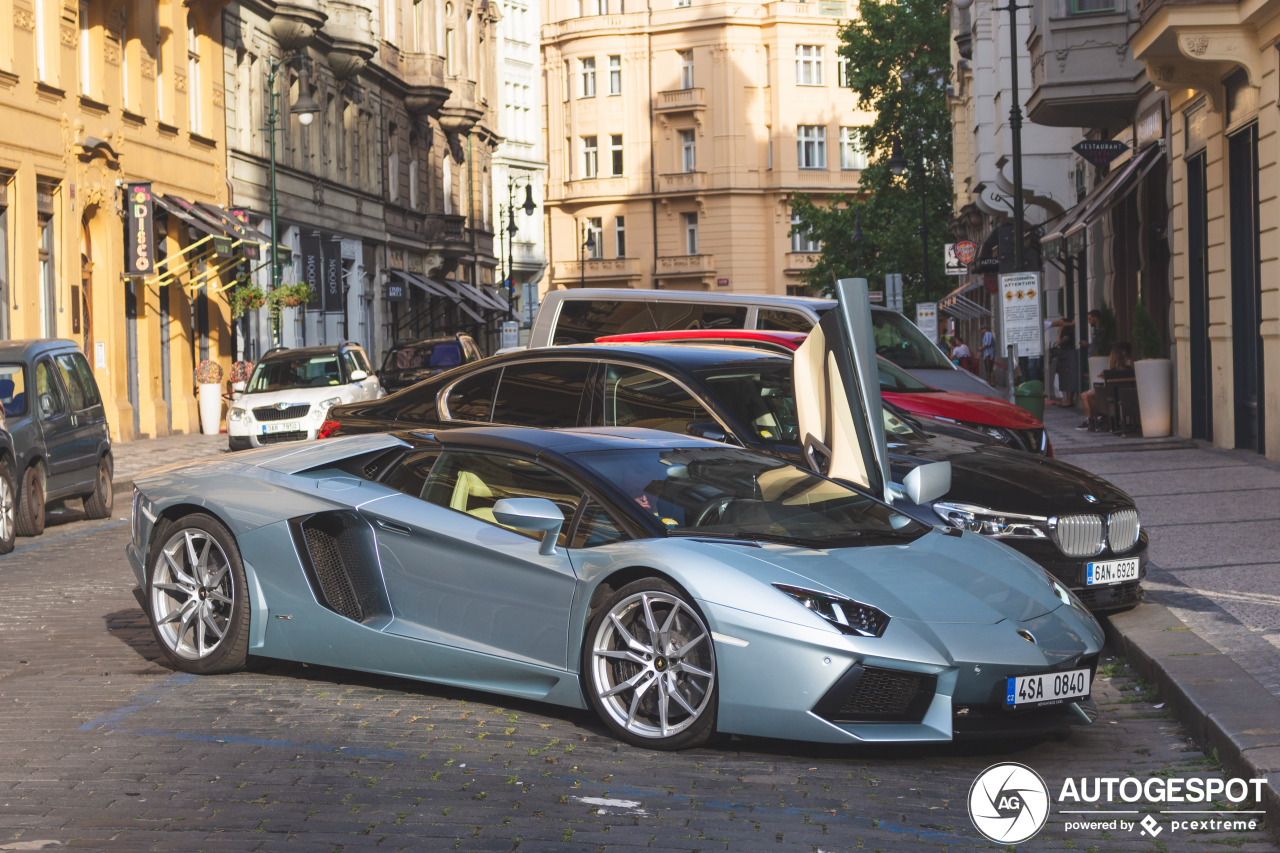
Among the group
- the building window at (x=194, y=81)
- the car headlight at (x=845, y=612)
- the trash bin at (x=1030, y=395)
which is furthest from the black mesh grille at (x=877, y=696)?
the building window at (x=194, y=81)

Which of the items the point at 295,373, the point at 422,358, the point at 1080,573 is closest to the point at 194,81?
the point at 422,358

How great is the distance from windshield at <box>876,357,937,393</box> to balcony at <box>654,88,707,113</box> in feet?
241

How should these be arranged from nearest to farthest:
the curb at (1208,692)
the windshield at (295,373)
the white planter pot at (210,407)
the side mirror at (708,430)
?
the curb at (1208,692)
the side mirror at (708,430)
the windshield at (295,373)
the white planter pot at (210,407)

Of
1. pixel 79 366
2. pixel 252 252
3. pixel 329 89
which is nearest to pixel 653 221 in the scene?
pixel 329 89

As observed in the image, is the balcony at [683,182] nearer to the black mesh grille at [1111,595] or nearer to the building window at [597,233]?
the building window at [597,233]

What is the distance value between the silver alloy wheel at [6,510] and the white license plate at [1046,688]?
9.97 meters

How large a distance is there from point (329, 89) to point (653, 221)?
43.1 meters

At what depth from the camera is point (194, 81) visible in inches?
1436

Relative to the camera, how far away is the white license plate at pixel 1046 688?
6.09 meters

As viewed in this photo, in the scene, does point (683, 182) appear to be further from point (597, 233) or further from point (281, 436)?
point (281, 436)

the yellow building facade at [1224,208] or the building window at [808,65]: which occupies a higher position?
the building window at [808,65]

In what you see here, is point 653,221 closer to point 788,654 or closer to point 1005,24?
point 1005,24

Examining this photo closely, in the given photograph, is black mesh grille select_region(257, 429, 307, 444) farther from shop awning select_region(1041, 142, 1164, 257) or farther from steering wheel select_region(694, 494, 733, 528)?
steering wheel select_region(694, 494, 733, 528)
